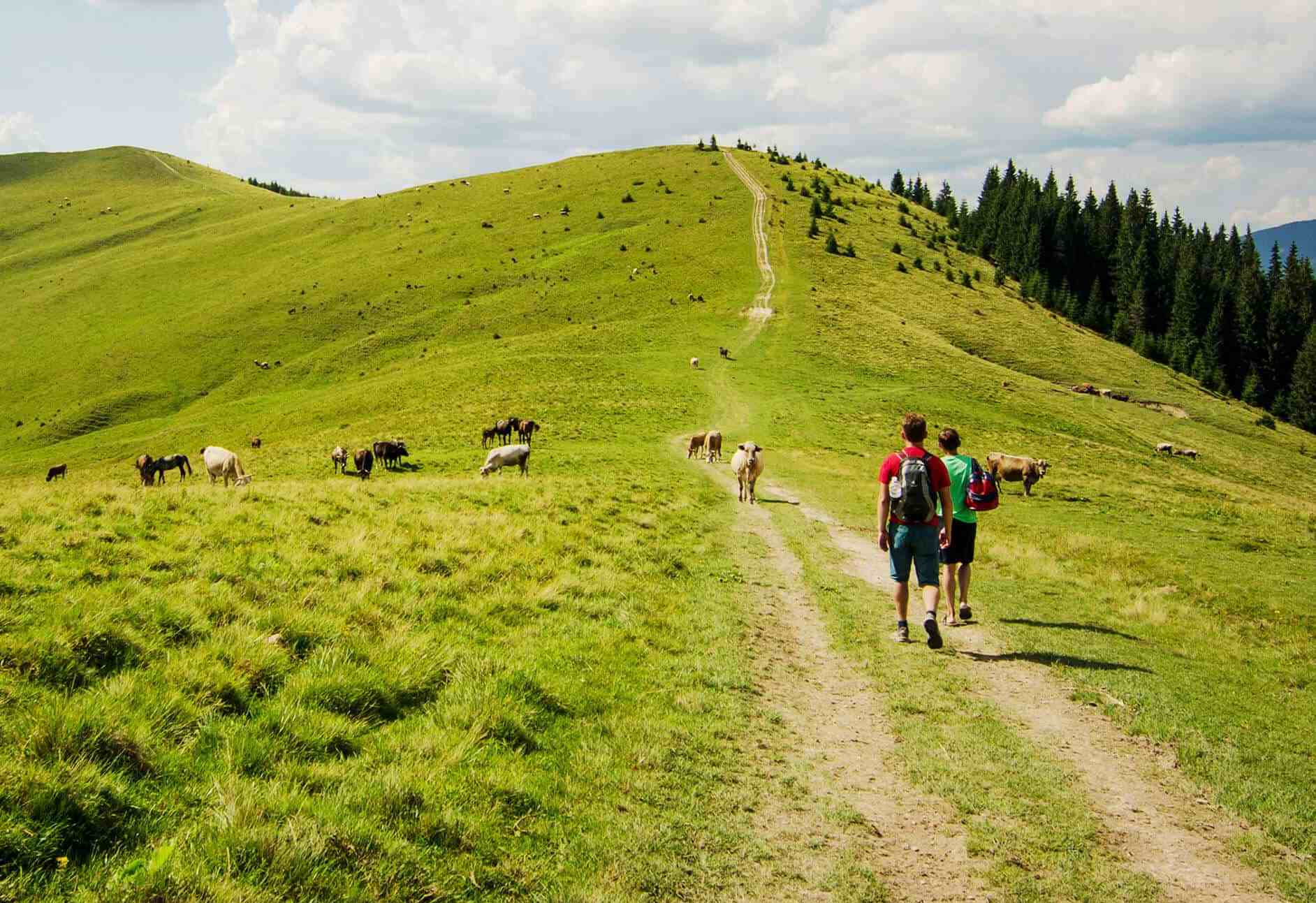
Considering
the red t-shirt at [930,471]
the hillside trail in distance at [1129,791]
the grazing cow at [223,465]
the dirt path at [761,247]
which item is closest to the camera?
the hillside trail in distance at [1129,791]

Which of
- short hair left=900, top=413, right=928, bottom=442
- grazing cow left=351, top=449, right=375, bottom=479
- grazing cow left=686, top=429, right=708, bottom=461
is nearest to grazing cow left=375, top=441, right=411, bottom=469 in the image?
grazing cow left=351, top=449, right=375, bottom=479

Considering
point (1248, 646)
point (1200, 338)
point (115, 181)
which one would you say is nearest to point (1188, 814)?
point (1248, 646)

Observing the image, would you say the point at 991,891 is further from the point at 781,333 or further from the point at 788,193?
the point at 788,193

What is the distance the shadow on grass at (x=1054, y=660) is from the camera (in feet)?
34.1

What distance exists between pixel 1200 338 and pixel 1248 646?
425ft

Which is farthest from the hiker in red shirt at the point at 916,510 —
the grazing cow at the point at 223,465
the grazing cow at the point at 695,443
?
the grazing cow at the point at 223,465

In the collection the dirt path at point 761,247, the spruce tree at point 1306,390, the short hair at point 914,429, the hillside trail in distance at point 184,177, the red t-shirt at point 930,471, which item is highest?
the hillside trail in distance at point 184,177

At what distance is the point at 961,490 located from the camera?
1210 centimetres

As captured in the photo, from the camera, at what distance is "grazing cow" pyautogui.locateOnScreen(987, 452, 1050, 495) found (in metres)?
34.2

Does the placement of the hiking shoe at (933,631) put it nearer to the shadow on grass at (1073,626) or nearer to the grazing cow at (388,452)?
the shadow on grass at (1073,626)

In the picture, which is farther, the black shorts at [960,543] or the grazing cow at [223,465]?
the grazing cow at [223,465]

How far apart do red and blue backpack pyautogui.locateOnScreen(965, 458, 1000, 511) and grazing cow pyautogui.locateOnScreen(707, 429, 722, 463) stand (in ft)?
80.5

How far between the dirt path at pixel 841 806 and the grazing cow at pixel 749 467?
14721mm

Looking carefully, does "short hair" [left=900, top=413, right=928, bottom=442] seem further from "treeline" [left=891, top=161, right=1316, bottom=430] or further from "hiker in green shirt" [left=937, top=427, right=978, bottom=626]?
"treeline" [left=891, top=161, right=1316, bottom=430]
